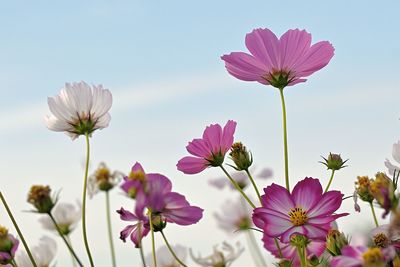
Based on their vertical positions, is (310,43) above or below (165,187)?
above

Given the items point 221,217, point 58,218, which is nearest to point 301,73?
point 58,218

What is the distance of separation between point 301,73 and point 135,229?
0.96ft

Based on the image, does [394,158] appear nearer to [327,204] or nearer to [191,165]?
[327,204]

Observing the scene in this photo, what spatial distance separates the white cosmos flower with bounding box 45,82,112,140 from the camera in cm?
103

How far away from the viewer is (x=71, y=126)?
1037 millimetres

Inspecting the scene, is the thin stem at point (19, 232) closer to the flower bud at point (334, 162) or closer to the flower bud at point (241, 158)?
the flower bud at point (241, 158)

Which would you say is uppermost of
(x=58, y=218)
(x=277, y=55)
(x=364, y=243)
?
(x=277, y=55)

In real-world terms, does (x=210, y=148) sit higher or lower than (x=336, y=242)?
higher

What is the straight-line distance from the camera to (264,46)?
3.13 ft

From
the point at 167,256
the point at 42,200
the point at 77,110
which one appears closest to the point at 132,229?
the point at 42,200

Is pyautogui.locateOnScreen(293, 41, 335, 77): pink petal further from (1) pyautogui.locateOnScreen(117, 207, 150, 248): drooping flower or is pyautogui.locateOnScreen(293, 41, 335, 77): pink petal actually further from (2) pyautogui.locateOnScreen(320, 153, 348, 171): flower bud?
(1) pyautogui.locateOnScreen(117, 207, 150, 248): drooping flower

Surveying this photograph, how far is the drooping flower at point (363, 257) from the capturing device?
0.61m

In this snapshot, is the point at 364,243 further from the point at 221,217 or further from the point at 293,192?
the point at 221,217

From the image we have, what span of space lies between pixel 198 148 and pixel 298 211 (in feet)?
0.64
